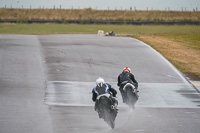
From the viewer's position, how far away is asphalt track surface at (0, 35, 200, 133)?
13070 millimetres

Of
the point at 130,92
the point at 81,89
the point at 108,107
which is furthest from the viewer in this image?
the point at 81,89

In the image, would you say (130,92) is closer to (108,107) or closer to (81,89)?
(108,107)

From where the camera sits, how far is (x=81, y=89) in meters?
18.3

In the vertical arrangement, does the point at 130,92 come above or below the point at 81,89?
above

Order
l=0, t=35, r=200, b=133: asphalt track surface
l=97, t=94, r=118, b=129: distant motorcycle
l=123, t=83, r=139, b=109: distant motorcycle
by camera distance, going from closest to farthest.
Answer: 1. l=97, t=94, r=118, b=129: distant motorcycle
2. l=0, t=35, r=200, b=133: asphalt track surface
3. l=123, t=83, r=139, b=109: distant motorcycle

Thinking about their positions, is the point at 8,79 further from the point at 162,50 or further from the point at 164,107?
the point at 162,50

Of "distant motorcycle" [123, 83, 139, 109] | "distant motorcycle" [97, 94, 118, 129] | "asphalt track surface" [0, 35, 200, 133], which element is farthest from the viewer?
"distant motorcycle" [123, 83, 139, 109]

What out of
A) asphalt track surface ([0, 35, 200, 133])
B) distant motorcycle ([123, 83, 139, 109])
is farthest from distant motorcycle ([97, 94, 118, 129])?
distant motorcycle ([123, 83, 139, 109])

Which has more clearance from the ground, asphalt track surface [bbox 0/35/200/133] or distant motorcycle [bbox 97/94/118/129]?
distant motorcycle [bbox 97/94/118/129]

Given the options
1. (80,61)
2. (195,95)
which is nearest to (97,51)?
(80,61)

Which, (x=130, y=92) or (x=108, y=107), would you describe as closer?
(x=108, y=107)

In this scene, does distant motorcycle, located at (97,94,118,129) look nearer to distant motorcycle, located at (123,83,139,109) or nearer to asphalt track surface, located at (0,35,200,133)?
asphalt track surface, located at (0,35,200,133)

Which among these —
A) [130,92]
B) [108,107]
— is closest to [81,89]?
[130,92]

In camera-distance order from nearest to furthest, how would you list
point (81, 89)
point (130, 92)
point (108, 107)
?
point (108, 107), point (130, 92), point (81, 89)
